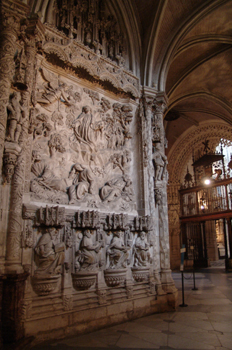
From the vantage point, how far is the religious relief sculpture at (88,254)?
183 inches

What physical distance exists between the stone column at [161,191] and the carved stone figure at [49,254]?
2.58 meters

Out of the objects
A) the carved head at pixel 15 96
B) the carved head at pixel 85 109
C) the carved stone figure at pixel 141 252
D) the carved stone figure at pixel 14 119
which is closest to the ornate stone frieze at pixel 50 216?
the carved stone figure at pixel 14 119

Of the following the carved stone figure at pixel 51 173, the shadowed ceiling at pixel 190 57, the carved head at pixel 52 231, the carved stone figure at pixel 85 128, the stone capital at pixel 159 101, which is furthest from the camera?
the shadowed ceiling at pixel 190 57

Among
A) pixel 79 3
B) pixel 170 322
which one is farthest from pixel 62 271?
A: pixel 79 3

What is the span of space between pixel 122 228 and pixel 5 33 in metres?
3.79

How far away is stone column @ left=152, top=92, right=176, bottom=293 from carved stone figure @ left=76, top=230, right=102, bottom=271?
1812mm

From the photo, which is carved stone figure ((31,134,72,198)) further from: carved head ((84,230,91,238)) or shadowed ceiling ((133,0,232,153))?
shadowed ceiling ((133,0,232,153))

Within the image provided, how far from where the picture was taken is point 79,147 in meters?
5.38

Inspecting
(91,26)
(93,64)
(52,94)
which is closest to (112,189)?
(52,94)

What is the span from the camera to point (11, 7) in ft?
14.0

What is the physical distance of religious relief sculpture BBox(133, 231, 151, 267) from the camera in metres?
5.48

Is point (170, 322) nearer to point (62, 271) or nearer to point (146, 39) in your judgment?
point (62, 271)

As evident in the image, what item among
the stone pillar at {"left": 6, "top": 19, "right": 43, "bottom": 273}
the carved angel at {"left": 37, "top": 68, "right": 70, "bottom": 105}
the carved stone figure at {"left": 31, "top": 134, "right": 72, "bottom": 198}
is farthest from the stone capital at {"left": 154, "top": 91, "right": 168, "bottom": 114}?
the stone pillar at {"left": 6, "top": 19, "right": 43, "bottom": 273}

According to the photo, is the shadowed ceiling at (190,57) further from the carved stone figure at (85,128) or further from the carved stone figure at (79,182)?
the carved stone figure at (79,182)
